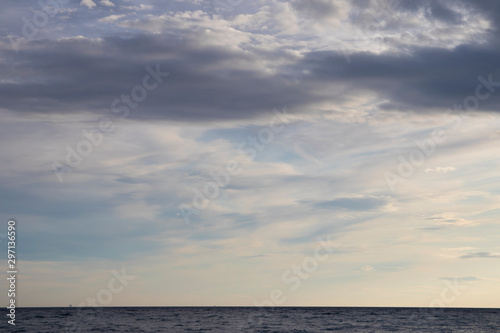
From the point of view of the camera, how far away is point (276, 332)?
248 ft

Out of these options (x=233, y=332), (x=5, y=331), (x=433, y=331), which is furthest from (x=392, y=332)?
(x=5, y=331)

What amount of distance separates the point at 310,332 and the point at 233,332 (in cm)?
1163

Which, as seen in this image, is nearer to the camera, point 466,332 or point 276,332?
point 276,332

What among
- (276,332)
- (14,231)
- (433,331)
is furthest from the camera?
(433,331)

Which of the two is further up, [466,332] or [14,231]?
[14,231]

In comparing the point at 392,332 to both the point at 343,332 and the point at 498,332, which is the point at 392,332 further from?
the point at 498,332

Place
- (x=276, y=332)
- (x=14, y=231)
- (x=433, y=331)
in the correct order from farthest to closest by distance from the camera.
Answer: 1. (x=433, y=331)
2. (x=276, y=332)
3. (x=14, y=231)

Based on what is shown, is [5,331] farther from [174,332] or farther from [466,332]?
[466,332]

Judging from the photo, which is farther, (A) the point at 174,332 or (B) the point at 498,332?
(B) the point at 498,332

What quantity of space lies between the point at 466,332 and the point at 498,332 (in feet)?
17.1

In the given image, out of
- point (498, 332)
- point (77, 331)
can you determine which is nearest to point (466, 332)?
point (498, 332)

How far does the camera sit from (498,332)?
8300cm

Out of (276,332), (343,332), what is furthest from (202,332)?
(343,332)

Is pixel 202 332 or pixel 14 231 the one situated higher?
pixel 14 231
